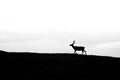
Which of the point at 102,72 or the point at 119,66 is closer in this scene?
the point at 102,72

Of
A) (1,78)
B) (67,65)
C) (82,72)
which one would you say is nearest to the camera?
(1,78)

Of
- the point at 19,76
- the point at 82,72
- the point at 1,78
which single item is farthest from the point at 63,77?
the point at 1,78

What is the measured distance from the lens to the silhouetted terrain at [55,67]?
26634 millimetres

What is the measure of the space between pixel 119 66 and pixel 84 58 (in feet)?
15.1

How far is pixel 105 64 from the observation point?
103ft

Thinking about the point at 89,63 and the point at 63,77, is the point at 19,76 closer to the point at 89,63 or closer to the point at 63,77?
the point at 63,77

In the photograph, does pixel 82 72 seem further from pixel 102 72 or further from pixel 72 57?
pixel 72 57

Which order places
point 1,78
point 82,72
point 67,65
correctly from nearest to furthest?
point 1,78, point 82,72, point 67,65

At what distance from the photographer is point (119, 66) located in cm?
3111

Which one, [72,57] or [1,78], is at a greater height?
[72,57]

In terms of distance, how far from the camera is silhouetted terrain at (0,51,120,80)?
26.6m

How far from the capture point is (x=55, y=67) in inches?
1136

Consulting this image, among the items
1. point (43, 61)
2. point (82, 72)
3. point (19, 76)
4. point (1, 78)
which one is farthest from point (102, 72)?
point (1, 78)

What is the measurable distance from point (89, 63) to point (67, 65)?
3.01 metres
